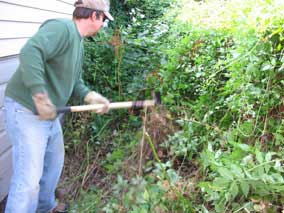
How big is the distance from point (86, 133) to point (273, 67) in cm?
260

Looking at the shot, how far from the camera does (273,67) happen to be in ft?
7.95

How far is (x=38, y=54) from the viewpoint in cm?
232

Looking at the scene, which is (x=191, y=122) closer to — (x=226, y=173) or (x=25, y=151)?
(x=226, y=173)

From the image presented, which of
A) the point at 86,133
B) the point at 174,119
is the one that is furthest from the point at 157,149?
the point at 86,133

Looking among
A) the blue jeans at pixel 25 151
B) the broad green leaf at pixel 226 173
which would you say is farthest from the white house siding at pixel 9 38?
the broad green leaf at pixel 226 173

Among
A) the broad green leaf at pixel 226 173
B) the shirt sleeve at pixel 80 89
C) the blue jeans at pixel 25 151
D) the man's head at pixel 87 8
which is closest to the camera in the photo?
the broad green leaf at pixel 226 173

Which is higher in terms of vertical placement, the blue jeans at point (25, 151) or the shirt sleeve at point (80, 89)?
the shirt sleeve at point (80, 89)

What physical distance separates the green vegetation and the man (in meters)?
0.71

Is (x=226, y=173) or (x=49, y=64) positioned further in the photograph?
(x=49, y=64)

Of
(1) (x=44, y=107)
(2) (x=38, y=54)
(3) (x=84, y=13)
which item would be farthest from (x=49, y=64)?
(3) (x=84, y=13)

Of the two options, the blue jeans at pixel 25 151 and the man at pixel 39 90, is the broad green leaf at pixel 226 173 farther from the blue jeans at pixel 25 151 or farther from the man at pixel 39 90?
the blue jeans at pixel 25 151

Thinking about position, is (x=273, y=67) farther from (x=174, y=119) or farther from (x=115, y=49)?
(x=115, y=49)

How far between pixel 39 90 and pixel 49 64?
0.98 ft

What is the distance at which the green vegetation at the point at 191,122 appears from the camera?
229 cm
